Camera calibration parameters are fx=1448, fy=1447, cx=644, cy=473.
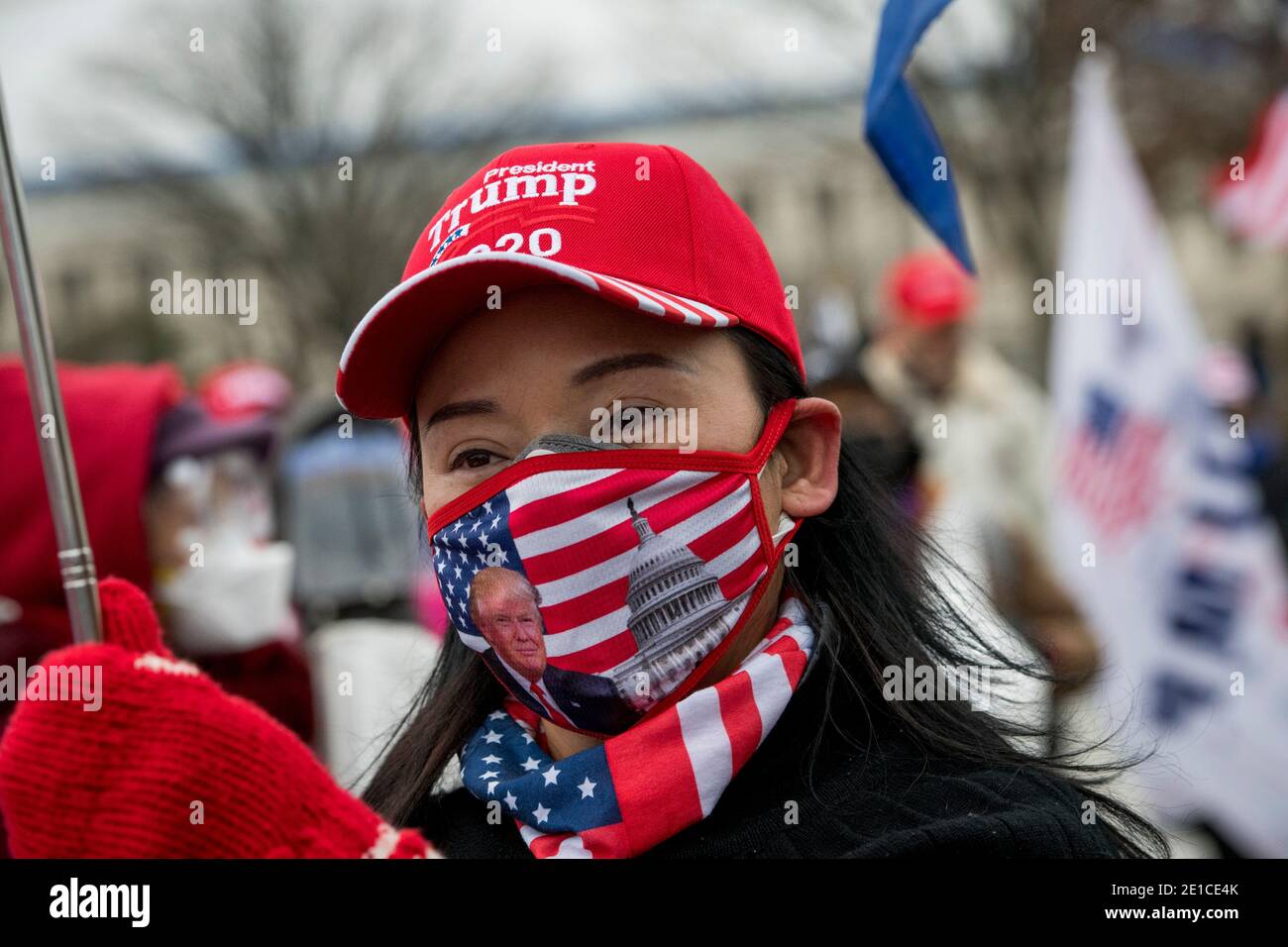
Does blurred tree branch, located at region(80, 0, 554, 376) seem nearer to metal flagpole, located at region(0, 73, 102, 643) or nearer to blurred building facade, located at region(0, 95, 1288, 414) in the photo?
blurred building facade, located at region(0, 95, 1288, 414)

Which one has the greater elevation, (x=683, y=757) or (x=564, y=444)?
(x=564, y=444)

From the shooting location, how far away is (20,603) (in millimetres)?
3191

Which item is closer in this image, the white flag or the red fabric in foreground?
the red fabric in foreground

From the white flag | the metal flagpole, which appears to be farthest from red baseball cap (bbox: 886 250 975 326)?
the metal flagpole

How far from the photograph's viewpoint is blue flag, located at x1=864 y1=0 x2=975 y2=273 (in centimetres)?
197

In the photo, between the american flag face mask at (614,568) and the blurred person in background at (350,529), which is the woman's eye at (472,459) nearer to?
the american flag face mask at (614,568)

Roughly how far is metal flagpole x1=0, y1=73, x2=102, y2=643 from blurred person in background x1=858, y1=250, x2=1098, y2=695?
387 cm

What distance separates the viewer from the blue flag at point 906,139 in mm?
1973

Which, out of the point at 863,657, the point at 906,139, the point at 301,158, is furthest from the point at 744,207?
the point at 863,657

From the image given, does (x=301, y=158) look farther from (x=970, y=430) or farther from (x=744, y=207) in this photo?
(x=970, y=430)

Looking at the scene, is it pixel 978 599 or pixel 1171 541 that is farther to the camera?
pixel 1171 541

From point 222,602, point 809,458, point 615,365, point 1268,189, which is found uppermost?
point 1268,189

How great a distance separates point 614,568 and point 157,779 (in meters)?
0.58

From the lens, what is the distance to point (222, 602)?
11.8 ft
